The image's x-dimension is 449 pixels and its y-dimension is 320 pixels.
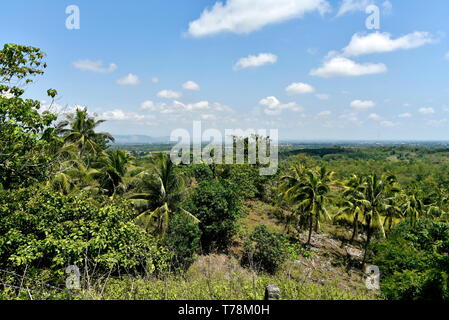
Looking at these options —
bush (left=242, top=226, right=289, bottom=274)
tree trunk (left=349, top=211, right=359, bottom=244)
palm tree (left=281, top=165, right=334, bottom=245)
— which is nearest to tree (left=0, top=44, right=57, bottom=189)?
bush (left=242, top=226, right=289, bottom=274)

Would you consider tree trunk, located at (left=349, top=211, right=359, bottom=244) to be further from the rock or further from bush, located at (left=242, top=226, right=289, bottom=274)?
the rock

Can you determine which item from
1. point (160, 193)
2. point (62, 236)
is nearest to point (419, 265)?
point (160, 193)

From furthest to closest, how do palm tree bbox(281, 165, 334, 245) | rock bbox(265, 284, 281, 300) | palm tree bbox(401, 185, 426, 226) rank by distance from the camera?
1. palm tree bbox(401, 185, 426, 226)
2. palm tree bbox(281, 165, 334, 245)
3. rock bbox(265, 284, 281, 300)

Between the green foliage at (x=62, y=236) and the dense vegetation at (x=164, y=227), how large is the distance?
0.03 meters

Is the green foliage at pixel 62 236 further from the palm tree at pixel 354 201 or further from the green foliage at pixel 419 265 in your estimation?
the palm tree at pixel 354 201

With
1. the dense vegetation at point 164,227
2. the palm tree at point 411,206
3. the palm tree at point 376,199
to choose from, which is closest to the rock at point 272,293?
the dense vegetation at point 164,227

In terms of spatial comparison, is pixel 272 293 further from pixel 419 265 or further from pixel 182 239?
pixel 419 265

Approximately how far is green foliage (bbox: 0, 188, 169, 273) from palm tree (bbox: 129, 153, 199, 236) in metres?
5.00

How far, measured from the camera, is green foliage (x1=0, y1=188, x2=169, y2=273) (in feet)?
18.9

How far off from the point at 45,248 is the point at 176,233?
6.13 meters

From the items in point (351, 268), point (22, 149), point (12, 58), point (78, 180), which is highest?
point (12, 58)

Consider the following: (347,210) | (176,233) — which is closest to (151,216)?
(176,233)
